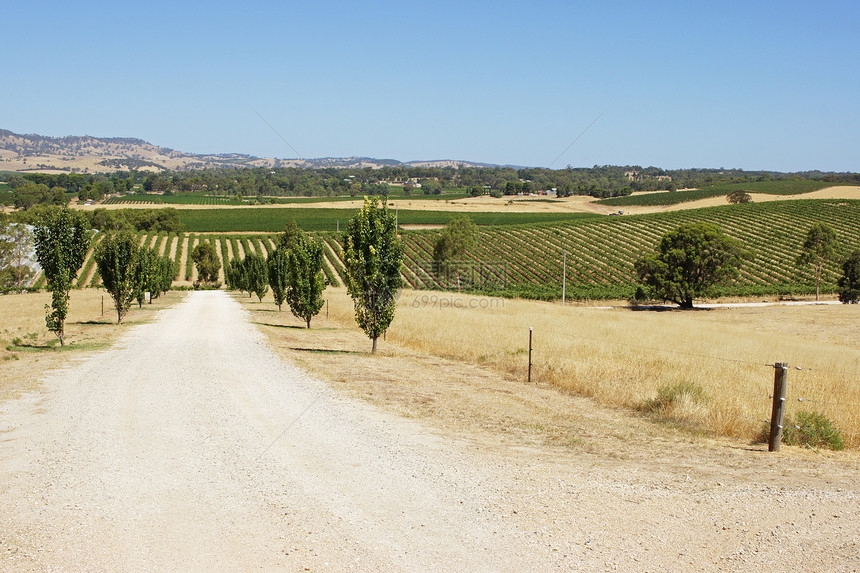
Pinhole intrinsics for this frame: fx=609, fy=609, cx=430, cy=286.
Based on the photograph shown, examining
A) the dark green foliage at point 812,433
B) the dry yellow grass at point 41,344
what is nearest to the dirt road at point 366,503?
the dark green foliage at point 812,433

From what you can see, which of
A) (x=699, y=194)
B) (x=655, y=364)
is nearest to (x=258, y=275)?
(x=655, y=364)

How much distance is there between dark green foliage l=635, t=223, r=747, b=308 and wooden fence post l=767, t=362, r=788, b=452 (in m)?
49.9

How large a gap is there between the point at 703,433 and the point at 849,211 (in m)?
105

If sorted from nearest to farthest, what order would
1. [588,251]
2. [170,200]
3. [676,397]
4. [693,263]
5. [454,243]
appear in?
[676,397]
[693,263]
[454,243]
[588,251]
[170,200]

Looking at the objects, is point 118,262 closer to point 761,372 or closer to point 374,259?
point 374,259

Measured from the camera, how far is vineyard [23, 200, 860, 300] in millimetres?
65938

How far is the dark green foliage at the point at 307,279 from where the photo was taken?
30.2 meters

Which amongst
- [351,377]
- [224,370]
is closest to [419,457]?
[351,377]

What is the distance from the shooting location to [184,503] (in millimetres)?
6660

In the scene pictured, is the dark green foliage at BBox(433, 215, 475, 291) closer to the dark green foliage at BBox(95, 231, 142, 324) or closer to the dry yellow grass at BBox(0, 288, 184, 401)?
the dry yellow grass at BBox(0, 288, 184, 401)

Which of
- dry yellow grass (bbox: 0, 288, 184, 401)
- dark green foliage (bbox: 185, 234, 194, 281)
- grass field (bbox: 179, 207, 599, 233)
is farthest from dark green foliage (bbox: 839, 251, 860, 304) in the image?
dark green foliage (bbox: 185, 234, 194, 281)

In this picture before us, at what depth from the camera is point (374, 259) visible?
64.9 ft

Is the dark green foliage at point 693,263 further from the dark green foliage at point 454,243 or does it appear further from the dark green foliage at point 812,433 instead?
the dark green foliage at point 812,433

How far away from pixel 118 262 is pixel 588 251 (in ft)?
199
